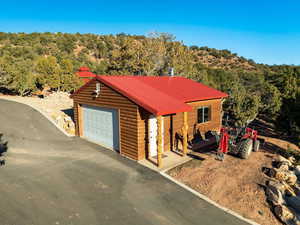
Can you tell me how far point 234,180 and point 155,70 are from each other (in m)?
26.9

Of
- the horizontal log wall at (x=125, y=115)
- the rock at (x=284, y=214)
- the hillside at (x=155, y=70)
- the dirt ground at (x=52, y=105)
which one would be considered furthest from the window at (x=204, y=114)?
the dirt ground at (x=52, y=105)

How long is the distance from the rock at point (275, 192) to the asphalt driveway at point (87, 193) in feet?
5.29

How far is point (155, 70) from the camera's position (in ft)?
109

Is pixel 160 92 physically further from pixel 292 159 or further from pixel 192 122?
pixel 292 159

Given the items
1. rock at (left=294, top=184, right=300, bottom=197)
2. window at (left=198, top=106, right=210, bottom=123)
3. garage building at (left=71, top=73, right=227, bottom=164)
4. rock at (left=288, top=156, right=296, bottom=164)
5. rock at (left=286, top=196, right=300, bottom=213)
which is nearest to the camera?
rock at (left=286, top=196, right=300, bottom=213)

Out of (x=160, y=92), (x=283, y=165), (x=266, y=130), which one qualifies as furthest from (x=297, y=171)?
(x=266, y=130)

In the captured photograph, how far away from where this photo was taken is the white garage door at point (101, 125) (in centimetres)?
1141

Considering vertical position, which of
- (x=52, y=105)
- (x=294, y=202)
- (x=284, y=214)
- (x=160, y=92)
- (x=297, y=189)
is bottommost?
(x=297, y=189)

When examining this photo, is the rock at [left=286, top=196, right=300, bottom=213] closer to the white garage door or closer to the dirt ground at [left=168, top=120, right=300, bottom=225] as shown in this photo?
the dirt ground at [left=168, top=120, right=300, bottom=225]

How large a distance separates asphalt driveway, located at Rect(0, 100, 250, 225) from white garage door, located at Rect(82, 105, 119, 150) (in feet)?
2.63

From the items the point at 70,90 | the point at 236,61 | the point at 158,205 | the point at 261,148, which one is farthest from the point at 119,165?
the point at 236,61

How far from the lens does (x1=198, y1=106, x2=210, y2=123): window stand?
533 inches

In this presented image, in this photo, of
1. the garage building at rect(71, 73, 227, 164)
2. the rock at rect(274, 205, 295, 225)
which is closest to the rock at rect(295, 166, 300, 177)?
the rock at rect(274, 205, 295, 225)

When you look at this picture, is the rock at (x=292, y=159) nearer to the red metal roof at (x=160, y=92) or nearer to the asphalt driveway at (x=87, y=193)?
the red metal roof at (x=160, y=92)
